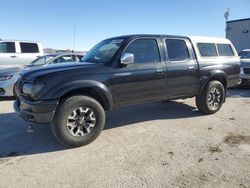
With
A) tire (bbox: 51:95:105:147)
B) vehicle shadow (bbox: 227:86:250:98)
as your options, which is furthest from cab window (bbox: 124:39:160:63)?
vehicle shadow (bbox: 227:86:250:98)

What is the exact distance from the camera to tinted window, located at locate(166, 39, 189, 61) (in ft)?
18.8

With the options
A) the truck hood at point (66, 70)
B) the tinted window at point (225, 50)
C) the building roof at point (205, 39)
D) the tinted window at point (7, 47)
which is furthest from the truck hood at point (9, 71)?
the tinted window at point (225, 50)

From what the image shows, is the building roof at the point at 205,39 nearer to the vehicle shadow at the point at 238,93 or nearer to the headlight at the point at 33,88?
the vehicle shadow at the point at 238,93

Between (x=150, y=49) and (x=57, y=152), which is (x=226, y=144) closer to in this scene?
(x=150, y=49)

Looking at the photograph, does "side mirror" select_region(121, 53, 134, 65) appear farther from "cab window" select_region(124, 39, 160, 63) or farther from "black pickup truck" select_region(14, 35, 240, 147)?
"cab window" select_region(124, 39, 160, 63)

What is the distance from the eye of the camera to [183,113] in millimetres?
6660

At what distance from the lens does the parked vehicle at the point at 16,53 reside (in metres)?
11.4

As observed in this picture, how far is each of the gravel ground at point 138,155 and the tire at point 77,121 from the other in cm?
17

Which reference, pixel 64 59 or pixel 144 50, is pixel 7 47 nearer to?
pixel 64 59

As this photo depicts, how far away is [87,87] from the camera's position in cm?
448

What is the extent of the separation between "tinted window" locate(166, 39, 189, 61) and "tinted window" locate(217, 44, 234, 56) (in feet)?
4.25

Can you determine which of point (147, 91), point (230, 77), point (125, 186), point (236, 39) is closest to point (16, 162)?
point (125, 186)

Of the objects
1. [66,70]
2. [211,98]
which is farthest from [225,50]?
[66,70]

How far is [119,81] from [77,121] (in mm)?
1048
